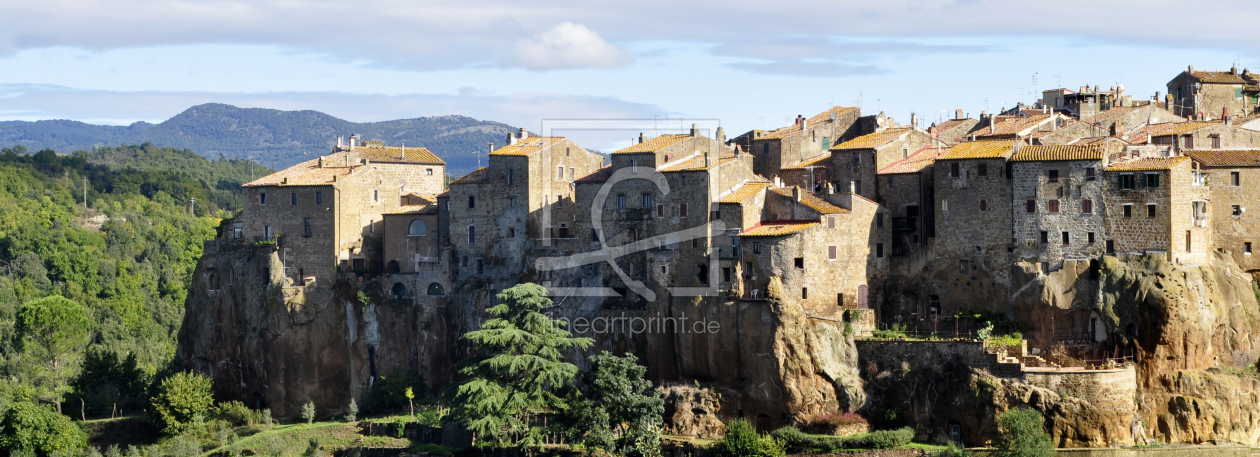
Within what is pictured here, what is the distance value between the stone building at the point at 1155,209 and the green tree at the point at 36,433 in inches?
2184

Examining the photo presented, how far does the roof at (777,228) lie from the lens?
7375 cm

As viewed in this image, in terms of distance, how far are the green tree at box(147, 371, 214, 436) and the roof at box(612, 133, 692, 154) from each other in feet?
88.2

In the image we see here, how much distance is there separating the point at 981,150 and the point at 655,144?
17.0 metres

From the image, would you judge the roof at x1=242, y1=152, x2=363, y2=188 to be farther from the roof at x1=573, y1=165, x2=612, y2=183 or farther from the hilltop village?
the roof at x1=573, y1=165, x2=612, y2=183

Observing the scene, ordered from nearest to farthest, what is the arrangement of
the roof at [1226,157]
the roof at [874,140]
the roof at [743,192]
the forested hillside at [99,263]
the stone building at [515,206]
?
the roof at [1226,157], the roof at [743,192], the roof at [874,140], the stone building at [515,206], the forested hillside at [99,263]

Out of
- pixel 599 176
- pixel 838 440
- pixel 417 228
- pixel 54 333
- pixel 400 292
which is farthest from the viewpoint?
pixel 54 333

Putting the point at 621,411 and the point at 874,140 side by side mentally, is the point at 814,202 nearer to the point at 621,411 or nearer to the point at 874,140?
the point at 874,140

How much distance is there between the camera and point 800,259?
7362cm

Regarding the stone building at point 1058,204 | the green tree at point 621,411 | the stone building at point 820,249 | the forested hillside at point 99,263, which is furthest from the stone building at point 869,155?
the forested hillside at point 99,263

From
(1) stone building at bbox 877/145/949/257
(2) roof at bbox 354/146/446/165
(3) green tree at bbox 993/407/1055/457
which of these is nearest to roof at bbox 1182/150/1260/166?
(1) stone building at bbox 877/145/949/257

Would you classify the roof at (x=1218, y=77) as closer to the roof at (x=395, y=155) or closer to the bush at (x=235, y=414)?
the roof at (x=395, y=155)

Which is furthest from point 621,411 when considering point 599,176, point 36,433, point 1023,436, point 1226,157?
point 36,433

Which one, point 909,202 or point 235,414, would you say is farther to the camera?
point 235,414

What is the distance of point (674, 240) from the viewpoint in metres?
77.9
